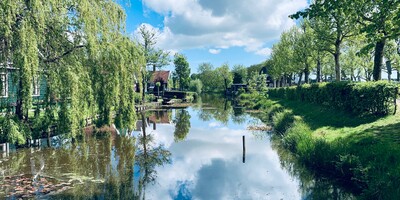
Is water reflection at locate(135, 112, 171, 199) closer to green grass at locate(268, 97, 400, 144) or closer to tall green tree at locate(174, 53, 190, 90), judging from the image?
green grass at locate(268, 97, 400, 144)

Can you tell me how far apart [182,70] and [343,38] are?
248 ft

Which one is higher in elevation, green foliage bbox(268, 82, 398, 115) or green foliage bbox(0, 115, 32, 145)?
green foliage bbox(268, 82, 398, 115)

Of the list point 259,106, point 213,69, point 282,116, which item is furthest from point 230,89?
point 282,116

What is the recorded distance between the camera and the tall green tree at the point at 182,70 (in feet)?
338

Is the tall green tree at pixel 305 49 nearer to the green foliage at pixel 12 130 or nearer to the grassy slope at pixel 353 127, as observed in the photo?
the grassy slope at pixel 353 127

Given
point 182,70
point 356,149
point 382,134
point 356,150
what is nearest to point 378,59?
point 382,134

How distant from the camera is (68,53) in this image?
16.2m

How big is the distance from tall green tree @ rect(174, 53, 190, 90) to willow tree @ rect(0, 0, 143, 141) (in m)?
84.2

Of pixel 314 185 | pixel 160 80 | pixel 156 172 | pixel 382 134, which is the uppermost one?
pixel 160 80

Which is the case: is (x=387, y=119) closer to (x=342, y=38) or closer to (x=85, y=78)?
(x=85, y=78)

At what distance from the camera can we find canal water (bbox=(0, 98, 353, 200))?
10.7m

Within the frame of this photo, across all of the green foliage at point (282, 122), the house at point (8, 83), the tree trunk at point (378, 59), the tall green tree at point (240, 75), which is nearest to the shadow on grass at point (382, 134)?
the green foliage at point (282, 122)

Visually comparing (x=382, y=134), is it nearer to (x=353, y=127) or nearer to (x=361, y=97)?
(x=353, y=127)

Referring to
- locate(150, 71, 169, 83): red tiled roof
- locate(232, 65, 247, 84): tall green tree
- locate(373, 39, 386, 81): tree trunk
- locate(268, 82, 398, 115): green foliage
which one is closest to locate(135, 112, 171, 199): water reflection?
locate(268, 82, 398, 115): green foliage
